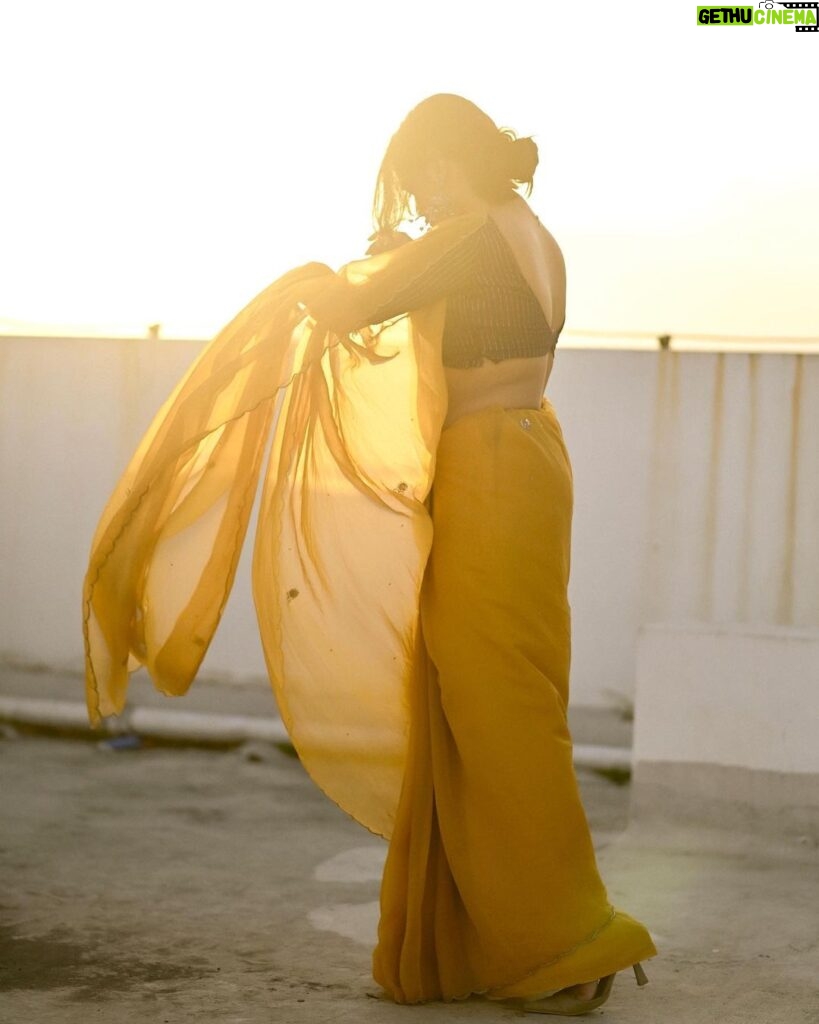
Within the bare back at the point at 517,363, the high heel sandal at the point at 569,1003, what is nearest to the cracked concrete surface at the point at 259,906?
the high heel sandal at the point at 569,1003

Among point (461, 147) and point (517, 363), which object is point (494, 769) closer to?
point (517, 363)

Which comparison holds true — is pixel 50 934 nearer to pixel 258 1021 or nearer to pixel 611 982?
pixel 258 1021

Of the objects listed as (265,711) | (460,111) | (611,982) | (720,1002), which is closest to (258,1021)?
(611,982)

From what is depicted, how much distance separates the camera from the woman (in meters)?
3.25

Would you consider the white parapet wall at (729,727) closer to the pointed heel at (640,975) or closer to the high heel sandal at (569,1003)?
the pointed heel at (640,975)

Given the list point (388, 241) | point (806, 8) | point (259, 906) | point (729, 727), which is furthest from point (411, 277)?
point (806, 8)

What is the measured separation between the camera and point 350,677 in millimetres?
3531

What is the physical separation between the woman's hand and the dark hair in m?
0.03

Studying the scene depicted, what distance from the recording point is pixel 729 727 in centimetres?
529

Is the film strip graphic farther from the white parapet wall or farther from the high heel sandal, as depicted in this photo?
the high heel sandal

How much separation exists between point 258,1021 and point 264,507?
116 cm

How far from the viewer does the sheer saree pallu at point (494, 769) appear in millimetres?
3227

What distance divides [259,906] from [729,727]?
1.91 m

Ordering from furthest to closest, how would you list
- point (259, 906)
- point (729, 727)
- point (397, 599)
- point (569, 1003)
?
point (729, 727) < point (259, 906) < point (397, 599) < point (569, 1003)
